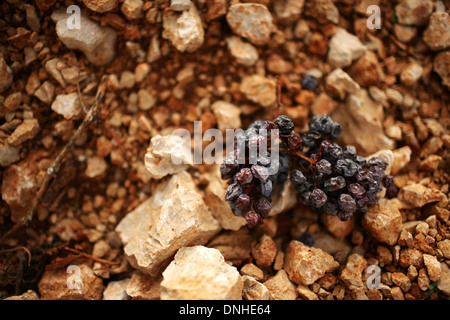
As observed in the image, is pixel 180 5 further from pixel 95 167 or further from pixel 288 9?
pixel 95 167

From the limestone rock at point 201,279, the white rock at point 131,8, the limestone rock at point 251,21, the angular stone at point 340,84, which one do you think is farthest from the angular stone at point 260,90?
the limestone rock at point 201,279

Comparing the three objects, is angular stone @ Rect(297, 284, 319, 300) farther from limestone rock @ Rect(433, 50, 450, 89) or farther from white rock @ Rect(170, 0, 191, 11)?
white rock @ Rect(170, 0, 191, 11)

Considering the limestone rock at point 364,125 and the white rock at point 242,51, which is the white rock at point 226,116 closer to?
the white rock at point 242,51

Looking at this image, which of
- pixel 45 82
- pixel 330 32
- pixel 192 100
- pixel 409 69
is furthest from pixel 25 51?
pixel 409 69

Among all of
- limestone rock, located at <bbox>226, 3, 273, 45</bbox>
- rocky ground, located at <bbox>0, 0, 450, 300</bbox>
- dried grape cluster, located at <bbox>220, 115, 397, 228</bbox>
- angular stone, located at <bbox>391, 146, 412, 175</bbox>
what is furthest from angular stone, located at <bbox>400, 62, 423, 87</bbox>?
limestone rock, located at <bbox>226, 3, 273, 45</bbox>

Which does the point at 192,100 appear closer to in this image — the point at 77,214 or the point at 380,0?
the point at 77,214

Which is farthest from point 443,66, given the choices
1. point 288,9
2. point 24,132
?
point 24,132
